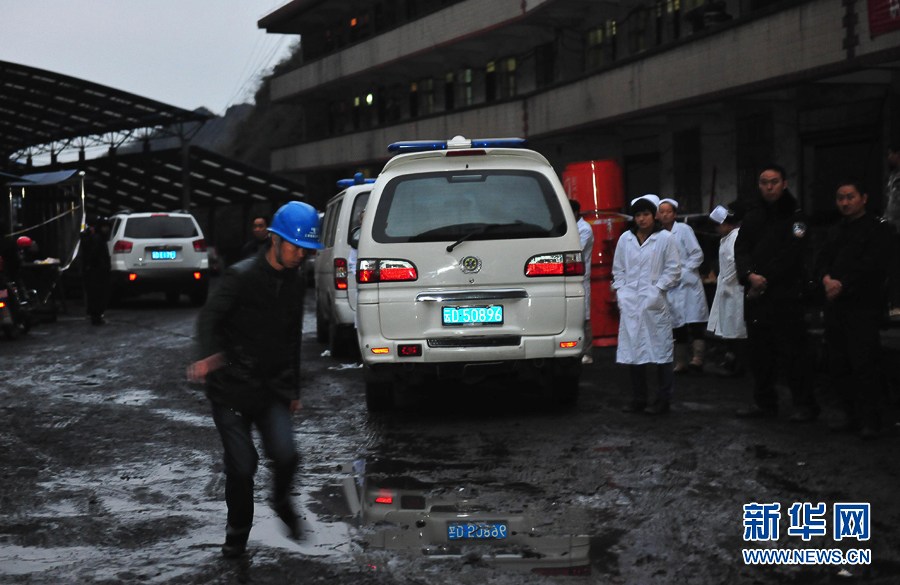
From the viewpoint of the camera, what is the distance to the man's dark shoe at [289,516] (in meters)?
6.23

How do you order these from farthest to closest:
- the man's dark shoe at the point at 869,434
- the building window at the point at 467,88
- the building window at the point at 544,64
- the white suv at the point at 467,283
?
the building window at the point at 467,88 < the building window at the point at 544,64 < the white suv at the point at 467,283 < the man's dark shoe at the point at 869,434

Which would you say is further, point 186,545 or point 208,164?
point 208,164

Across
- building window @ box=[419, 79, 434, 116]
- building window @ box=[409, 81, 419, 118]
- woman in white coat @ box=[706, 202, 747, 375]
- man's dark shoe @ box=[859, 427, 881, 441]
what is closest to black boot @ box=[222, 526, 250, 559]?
man's dark shoe @ box=[859, 427, 881, 441]

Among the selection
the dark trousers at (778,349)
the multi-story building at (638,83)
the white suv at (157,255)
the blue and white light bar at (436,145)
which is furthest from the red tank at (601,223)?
the white suv at (157,255)

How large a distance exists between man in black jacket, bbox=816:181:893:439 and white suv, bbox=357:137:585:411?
1932 millimetres

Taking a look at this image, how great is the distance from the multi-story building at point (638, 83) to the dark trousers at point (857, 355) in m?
9.69

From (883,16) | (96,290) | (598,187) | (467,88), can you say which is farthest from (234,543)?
(467,88)

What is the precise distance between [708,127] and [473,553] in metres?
22.9

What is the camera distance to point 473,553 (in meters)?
6.04

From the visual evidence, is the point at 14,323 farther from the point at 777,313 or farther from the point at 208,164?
the point at 208,164

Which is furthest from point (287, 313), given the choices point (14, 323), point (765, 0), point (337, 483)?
point (765, 0)

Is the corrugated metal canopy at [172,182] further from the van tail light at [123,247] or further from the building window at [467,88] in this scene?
the van tail light at [123,247]

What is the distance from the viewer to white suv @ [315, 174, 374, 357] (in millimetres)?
15188

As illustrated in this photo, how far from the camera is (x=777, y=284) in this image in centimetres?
966
